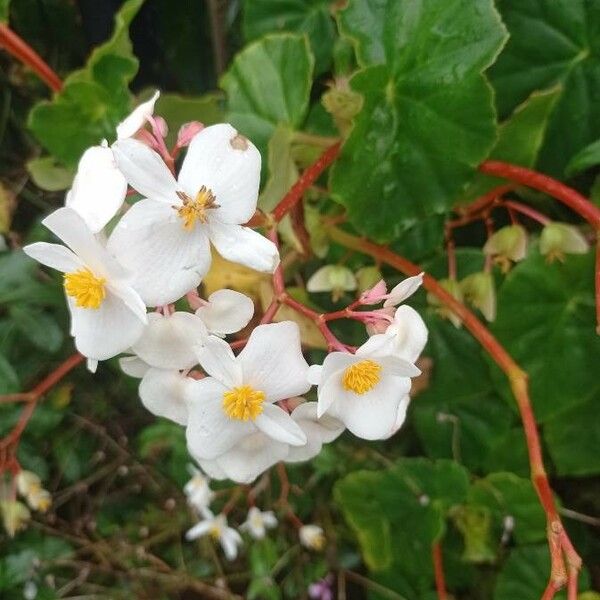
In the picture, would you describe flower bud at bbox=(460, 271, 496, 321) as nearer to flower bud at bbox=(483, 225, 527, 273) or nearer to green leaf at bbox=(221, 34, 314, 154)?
flower bud at bbox=(483, 225, 527, 273)

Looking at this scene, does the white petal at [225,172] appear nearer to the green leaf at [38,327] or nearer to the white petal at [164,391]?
the white petal at [164,391]

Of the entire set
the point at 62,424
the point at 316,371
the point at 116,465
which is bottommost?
the point at 116,465

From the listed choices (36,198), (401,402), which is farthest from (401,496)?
(36,198)

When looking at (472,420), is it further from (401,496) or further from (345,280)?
(345,280)

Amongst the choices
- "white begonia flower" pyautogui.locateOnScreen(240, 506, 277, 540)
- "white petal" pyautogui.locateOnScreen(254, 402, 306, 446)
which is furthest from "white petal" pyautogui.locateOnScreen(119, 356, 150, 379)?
"white begonia flower" pyautogui.locateOnScreen(240, 506, 277, 540)

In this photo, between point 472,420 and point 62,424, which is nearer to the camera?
point 472,420

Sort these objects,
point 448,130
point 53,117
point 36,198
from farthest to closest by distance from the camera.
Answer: point 36,198
point 53,117
point 448,130

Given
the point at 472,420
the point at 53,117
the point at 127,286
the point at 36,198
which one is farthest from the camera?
the point at 36,198

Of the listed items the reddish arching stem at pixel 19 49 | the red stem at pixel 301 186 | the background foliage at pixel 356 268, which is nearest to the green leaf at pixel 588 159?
the background foliage at pixel 356 268
